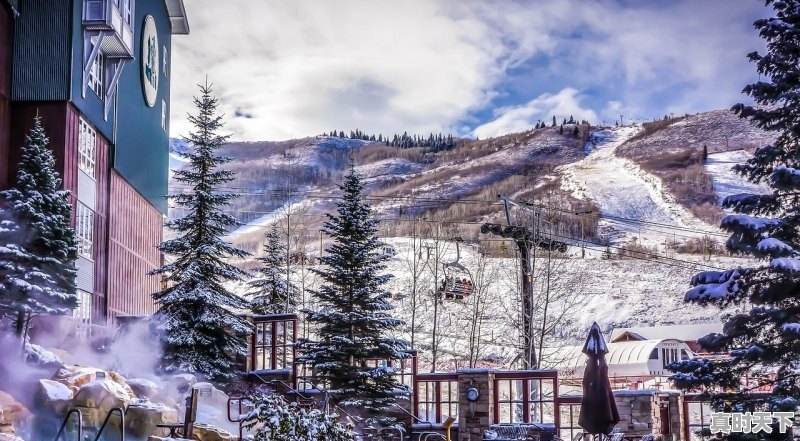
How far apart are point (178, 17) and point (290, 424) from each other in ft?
76.3

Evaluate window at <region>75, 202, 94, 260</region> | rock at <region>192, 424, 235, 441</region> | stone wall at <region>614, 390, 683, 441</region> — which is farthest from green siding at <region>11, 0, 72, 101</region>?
stone wall at <region>614, 390, 683, 441</region>

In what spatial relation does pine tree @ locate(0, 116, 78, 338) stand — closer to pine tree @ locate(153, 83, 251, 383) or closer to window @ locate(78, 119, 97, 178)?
pine tree @ locate(153, 83, 251, 383)

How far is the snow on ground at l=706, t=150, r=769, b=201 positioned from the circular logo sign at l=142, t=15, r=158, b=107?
114 meters

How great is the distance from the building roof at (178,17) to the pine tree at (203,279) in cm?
1145

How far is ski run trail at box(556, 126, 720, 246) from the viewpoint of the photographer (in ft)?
382

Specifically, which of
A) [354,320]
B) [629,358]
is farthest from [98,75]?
[629,358]

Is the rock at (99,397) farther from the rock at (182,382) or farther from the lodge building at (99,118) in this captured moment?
the lodge building at (99,118)

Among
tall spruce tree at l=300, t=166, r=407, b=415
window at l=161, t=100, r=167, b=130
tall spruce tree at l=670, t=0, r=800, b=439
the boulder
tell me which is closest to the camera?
tall spruce tree at l=670, t=0, r=800, b=439

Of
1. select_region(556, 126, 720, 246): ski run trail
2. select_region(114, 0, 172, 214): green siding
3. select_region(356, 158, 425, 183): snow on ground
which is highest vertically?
select_region(356, 158, 425, 183): snow on ground

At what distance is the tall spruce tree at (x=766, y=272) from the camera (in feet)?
41.2

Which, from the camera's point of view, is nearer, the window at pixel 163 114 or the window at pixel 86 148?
the window at pixel 86 148

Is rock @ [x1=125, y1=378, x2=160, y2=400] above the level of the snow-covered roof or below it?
above

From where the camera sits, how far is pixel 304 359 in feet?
56.6

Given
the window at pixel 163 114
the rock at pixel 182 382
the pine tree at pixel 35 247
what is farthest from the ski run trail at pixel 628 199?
the pine tree at pixel 35 247
